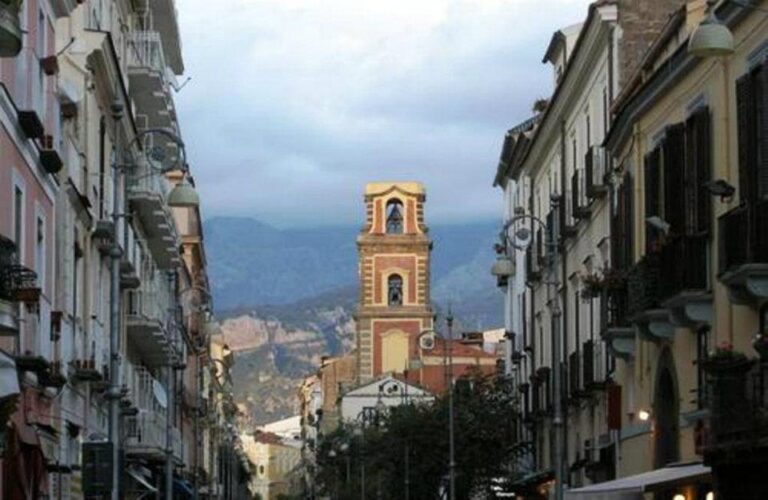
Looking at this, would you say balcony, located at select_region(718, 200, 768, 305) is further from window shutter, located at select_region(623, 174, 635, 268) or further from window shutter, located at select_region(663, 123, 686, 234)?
window shutter, located at select_region(623, 174, 635, 268)

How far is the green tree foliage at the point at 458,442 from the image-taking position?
74.1 m

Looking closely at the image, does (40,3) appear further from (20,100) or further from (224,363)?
(224,363)

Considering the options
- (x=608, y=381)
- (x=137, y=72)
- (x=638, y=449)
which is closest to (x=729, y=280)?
(x=638, y=449)

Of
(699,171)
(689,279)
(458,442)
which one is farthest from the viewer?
(458,442)

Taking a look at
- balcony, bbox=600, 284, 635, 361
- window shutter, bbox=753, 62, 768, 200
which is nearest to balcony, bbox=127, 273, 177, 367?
balcony, bbox=600, 284, 635, 361

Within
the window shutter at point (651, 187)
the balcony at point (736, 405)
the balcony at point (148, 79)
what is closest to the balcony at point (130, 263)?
the balcony at point (148, 79)

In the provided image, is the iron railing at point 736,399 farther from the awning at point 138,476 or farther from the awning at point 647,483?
the awning at point 138,476

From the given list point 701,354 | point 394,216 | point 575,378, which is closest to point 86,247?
point 575,378

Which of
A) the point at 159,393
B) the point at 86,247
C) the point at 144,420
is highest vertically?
the point at 86,247

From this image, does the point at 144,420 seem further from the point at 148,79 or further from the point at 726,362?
the point at 726,362

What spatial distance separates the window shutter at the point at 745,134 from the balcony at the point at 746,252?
378 millimetres

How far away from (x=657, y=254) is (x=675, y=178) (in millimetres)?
1610

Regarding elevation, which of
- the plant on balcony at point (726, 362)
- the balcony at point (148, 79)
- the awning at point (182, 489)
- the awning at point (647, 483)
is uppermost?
the balcony at point (148, 79)

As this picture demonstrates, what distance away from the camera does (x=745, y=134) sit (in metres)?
31.0
